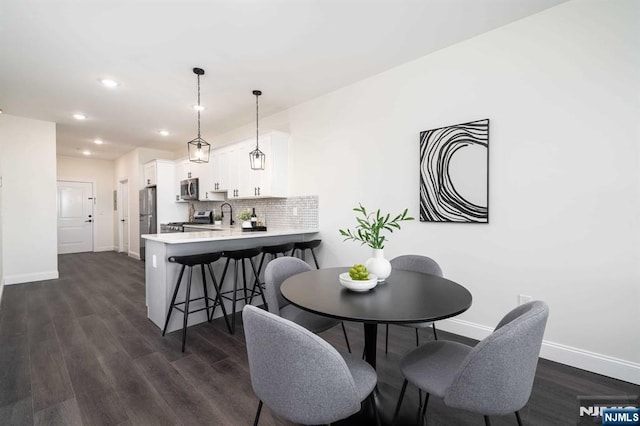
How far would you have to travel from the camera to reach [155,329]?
290cm

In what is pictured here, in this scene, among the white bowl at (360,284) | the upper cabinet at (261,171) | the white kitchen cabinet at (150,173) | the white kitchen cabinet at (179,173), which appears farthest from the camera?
the white kitchen cabinet at (150,173)

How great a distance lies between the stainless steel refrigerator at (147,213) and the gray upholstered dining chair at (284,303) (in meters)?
5.19

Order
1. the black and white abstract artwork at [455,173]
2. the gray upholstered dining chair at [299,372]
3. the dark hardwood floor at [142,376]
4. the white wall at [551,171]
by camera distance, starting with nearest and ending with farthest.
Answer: the gray upholstered dining chair at [299,372] < the dark hardwood floor at [142,376] < the white wall at [551,171] < the black and white abstract artwork at [455,173]

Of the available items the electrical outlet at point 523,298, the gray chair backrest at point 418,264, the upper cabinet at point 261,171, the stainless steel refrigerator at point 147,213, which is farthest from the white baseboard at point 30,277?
the electrical outlet at point 523,298

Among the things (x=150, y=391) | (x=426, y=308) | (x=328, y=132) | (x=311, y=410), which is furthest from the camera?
(x=328, y=132)

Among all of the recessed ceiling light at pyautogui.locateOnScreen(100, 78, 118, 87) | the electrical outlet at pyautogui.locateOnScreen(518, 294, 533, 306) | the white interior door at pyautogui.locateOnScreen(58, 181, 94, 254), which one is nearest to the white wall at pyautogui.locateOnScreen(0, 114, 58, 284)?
the recessed ceiling light at pyautogui.locateOnScreen(100, 78, 118, 87)

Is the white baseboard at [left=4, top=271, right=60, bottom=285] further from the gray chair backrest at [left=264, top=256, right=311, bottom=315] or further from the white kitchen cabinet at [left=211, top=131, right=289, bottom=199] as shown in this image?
the gray chair backrest at [left=264, top=256, right=311, bottom=315]

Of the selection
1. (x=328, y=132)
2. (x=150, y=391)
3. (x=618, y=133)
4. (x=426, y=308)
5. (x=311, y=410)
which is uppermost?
(x=328, y=132)

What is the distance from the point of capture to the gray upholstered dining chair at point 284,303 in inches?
75.9

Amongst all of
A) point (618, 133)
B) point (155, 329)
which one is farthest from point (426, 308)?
point (155, 329)

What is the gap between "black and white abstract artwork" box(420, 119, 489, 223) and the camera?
8.47 feet

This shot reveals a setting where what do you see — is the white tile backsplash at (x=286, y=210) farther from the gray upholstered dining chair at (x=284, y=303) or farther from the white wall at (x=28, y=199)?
the white wall at (x=28, y=199)

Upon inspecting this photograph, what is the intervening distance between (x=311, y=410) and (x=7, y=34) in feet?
12.2

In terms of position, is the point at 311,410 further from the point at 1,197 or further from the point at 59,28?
the point at 1,197
